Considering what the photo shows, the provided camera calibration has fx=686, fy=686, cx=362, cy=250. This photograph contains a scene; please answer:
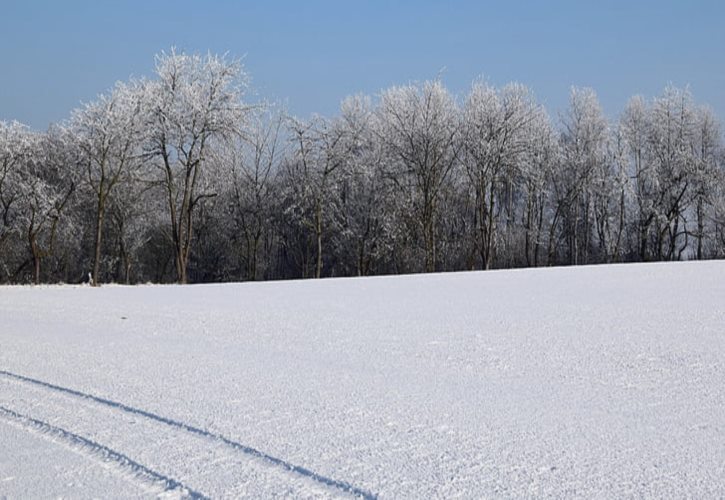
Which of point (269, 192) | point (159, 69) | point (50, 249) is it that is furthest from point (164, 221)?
point (159, 69)

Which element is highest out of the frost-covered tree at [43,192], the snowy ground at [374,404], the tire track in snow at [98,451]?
the frost-covered tree at [43,192]

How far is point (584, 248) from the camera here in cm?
4653

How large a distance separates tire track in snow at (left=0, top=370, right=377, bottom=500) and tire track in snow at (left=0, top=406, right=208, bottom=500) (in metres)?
0.67

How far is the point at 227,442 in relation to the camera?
5387 mm

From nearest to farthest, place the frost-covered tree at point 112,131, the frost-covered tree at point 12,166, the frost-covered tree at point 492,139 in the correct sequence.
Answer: the frost-covered tree at point 112,131, the frost-covered tree at point 12,166, the frost-covered tree at point 492,139

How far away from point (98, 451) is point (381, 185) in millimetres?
38300

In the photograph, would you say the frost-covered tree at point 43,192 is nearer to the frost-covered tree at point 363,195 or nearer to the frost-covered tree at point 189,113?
the frost-covered tree at point 189,113

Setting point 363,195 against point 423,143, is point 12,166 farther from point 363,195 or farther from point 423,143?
point 423,143

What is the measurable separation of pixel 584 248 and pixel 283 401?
42.8 metres

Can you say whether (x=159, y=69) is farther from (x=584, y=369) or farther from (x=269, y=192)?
(x=584, y=369)

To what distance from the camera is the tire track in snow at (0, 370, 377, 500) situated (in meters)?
4.36

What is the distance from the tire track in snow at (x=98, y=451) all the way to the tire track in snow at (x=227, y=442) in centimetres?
67

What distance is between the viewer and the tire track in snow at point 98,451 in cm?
441

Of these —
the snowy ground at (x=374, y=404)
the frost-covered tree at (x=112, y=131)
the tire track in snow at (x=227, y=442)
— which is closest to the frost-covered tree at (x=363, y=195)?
the frost-covered tree at (x=112, y=131)
